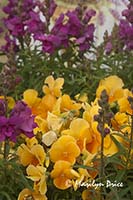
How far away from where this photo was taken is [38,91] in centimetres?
194

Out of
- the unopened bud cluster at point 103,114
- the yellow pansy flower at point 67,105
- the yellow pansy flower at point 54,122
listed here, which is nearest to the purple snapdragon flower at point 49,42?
the yellow pansy flower at point 67,105

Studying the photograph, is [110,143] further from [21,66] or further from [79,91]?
[21,66]

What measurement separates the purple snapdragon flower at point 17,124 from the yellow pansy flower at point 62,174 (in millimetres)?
98

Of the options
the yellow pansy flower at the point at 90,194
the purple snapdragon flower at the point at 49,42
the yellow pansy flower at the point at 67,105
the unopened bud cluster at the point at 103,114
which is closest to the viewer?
the unopened bud cluster at the point at 103,114

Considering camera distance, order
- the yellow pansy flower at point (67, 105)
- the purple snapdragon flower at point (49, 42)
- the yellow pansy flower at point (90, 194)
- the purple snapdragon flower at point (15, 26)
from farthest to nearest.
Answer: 1. the purple snapdragon flower at point (15, 26)
2. the purple snapdragon flower at point (49, 42)
3. the yellow pansy flower at point (67, 105)
4. the yellow pansy flower at point (90, 194)

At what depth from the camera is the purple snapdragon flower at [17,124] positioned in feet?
4.65

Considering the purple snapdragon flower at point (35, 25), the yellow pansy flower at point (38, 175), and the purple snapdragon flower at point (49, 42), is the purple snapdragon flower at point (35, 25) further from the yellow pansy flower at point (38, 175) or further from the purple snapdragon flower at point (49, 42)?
the yellow pansy flower at point (38, 175)

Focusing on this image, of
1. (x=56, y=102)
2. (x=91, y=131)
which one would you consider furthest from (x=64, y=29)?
(x=91, y=131)

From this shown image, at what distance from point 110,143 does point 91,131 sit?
6 cm

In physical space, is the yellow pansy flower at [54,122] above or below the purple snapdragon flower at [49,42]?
below

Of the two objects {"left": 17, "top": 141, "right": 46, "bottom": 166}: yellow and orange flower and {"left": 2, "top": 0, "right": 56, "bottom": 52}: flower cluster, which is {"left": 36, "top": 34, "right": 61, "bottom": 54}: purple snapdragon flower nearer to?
{"left": 2, "top": 0, "right": 56, "bottom": 52}: flower cluster

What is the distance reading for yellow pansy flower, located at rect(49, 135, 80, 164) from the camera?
1.45m

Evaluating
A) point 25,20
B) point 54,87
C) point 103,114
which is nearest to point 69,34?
point 25,20

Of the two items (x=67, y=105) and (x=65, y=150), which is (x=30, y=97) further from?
(x=65, y=150)
